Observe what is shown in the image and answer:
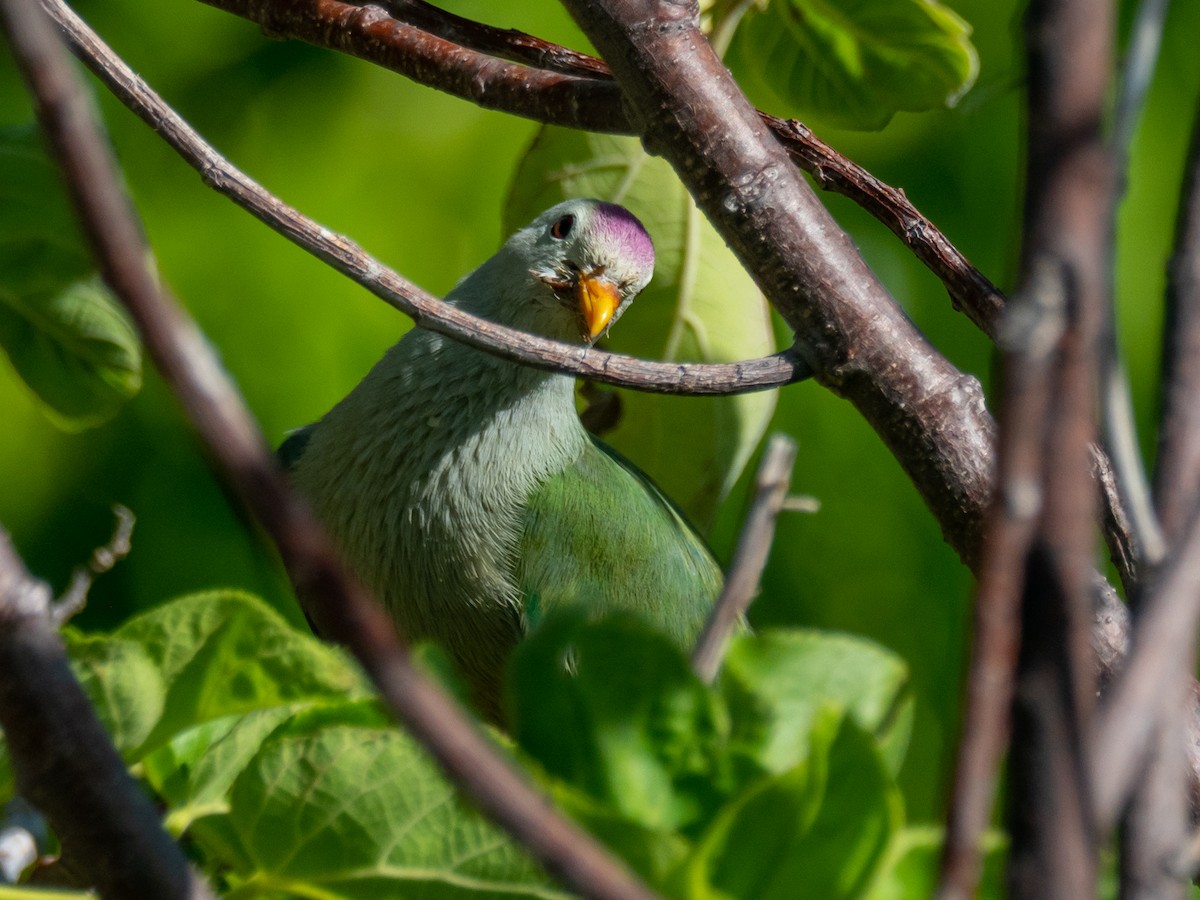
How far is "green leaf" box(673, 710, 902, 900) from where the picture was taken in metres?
0.26

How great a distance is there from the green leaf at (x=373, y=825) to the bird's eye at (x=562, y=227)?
746 mm

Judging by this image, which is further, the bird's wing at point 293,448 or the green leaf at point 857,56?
the bird's wing at point 293,448

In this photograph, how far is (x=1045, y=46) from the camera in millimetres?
186

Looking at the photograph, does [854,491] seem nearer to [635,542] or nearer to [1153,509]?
[635,542]

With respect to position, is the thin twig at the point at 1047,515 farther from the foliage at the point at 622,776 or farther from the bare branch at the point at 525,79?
the bare branch at the point at 525,79

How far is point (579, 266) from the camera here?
1.00 m

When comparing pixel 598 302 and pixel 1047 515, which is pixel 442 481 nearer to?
pixel 598 302

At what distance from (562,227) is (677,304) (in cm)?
20

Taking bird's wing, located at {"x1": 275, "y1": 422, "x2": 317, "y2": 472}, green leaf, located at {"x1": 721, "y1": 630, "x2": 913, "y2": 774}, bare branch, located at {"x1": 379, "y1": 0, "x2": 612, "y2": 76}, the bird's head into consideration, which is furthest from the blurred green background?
green leaf, located at {"x1": 721, "y1": 630, "x2": 913, "y2": 774}

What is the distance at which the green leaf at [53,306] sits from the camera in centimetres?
68

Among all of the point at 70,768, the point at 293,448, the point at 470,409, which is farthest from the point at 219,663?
the point at 293,448

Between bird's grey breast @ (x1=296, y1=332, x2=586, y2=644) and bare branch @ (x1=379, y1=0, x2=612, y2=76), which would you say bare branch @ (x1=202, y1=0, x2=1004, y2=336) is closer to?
bare branch @ (x1=379, y1=0, x2=612, y2=76)

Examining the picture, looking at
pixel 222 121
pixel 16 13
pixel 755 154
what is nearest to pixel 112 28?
pixel 222 121

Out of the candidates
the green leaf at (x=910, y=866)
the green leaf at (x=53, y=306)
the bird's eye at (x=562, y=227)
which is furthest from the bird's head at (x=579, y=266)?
the green leaf at (x=910, y=866)
